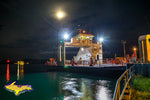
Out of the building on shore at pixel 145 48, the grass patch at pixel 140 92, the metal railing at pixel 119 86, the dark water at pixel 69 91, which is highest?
the building on shore at pixel 145 48

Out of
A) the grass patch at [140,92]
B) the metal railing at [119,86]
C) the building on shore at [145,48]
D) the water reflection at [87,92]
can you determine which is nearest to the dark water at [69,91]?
the water reflection at [87,92]

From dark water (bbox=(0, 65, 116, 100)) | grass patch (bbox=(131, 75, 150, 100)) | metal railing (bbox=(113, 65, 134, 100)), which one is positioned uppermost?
metal railing (bbox=(113, 65, 134, 100))

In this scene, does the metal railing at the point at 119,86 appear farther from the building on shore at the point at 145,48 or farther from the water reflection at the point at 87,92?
the building on shore at the point at 145,48

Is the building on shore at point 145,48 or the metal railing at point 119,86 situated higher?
the building on shore at point 145,48

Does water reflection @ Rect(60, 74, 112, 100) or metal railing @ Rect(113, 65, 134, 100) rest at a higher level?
metal railing @ Rect(113, 65, 134, 100)

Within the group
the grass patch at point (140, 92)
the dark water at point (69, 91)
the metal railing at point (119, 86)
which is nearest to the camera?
the metal railing at point (119, 86)

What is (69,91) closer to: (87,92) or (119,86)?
(87,92)

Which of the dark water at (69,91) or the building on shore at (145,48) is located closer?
the dark water at (69,91)

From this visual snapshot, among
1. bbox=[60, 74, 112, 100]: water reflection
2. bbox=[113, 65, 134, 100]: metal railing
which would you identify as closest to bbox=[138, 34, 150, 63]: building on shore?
bbox=[60, 74, 112, 100]: water reflection

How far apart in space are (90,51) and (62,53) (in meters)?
6.98

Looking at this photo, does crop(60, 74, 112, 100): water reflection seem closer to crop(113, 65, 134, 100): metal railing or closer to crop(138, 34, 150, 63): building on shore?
crop(113, 65, 134, 100): metal railing

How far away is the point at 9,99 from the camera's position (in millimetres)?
9578

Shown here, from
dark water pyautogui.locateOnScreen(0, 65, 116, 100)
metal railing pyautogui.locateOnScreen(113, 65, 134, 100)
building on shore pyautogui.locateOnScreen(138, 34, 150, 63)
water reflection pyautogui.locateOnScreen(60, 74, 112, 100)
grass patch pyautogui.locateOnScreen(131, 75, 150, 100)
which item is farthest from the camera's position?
building on shore pyautogui.locateOnScreen(138, 34, 150, 63)

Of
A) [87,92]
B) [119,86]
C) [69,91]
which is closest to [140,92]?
[119,86]
